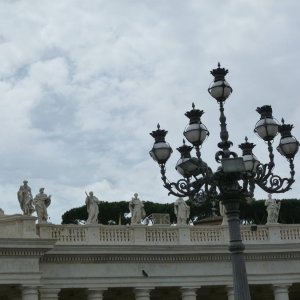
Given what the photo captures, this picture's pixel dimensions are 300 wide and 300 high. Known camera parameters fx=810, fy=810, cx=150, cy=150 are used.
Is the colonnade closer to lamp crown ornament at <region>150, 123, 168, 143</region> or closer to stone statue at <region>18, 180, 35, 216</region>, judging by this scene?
Answer: stone statue at <region>18, 180, 35, 216</region>

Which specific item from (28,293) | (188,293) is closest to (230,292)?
(188,293)

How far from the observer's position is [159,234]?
4647cm

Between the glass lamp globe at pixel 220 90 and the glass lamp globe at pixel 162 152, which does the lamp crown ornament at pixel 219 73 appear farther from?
the glass lamp globe at pixel 162 152

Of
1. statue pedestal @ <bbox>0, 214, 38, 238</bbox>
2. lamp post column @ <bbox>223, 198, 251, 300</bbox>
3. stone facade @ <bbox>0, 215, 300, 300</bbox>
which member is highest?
statue pedestal @ <bbox>0, 214, 38, 238</bbox>

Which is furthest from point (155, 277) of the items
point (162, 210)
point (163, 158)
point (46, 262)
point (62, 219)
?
point (62, 219)

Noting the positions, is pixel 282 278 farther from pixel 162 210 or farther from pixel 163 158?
pixel 162 210

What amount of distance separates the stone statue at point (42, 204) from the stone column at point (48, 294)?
3.60m

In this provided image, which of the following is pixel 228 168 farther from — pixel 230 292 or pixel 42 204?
pixel 230 292

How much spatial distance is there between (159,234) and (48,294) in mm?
7587

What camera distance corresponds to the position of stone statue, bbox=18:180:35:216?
4219 cm

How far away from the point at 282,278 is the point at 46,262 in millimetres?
14508

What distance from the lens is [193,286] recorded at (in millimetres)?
46188

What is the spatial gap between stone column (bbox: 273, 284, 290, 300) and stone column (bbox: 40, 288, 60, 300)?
1330cm

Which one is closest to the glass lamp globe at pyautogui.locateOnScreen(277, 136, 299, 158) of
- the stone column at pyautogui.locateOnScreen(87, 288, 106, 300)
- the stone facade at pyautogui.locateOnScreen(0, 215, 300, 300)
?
the stone facade at pyautogui.locateOnScreen(0, 215, 300, 300)
